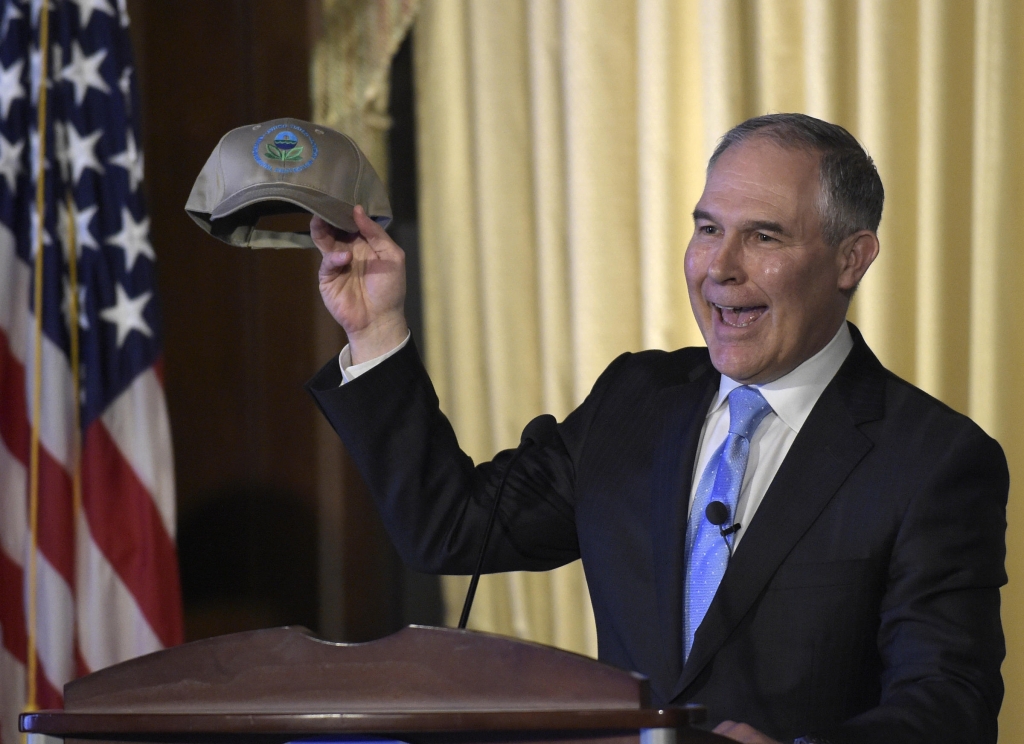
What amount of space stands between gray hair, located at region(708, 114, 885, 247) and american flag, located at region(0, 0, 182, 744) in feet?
5.92

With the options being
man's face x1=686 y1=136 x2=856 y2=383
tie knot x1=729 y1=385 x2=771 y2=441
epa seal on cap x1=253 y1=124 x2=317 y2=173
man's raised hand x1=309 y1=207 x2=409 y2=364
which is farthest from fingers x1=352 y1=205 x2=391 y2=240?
tie knot x1=729 y1=385 x2=771 y2=441

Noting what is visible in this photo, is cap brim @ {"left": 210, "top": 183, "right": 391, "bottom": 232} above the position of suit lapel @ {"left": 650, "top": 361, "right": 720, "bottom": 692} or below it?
above

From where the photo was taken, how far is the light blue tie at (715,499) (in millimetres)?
1515

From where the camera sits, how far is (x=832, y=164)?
163cm

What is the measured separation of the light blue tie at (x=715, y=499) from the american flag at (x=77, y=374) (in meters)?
1.81

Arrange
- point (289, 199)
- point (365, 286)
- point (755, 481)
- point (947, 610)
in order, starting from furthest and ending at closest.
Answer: point (365, 286), point (755, 481), point (289, 199), point (947, 610)

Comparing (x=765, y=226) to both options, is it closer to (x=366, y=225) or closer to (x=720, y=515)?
(x=720, y=515)

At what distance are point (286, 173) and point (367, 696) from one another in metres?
0.80

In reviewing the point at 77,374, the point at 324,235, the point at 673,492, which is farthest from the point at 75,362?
the point at 673,492

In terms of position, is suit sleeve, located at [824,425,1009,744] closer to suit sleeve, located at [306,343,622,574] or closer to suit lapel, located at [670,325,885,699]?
suit lapel, located at [670,325,885,699]

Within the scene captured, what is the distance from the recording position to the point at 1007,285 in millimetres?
2408

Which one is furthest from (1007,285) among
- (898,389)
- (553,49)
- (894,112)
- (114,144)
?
(114,144)

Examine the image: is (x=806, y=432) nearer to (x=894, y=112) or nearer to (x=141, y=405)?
Answer: (x=894, y=112)

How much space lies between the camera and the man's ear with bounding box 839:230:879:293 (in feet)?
5.51
